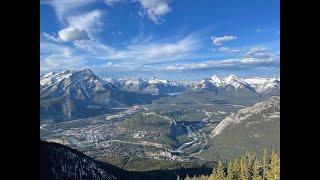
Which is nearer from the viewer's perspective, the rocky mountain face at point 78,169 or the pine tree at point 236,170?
the pine tree at point 236,170

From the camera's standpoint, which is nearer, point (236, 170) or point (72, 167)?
point (236, 170)

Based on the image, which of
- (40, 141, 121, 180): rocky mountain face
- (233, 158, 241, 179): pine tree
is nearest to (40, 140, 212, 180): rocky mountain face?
(40, 141, 121, 180): rocky mountain face

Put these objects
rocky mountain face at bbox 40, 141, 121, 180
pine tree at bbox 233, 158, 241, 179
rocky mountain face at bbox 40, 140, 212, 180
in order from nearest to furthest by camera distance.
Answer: pine tree at bbox 233, 158, 241, 179 < rocky mountain face at bbox 40, 141, 121, 180 < rocky mountain face at bbox 40, 140, 212, 180

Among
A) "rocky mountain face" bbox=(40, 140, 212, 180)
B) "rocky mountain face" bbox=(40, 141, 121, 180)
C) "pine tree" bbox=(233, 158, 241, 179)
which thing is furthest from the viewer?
"rocky mountain face" bbox=(40, 140, 212, 180)

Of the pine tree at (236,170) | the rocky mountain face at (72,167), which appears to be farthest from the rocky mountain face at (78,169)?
the pine tree at (236,170)

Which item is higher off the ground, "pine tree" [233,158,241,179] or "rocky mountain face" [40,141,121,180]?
"pine tree" [233,158,241,179]

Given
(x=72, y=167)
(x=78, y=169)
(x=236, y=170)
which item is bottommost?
(x=78, y=169)

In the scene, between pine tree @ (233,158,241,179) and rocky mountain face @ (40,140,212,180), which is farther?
rocky mountain face @ (40,140,212,180)

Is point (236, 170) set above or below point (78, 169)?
above

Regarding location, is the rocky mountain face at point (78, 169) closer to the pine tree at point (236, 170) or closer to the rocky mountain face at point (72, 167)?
the rocky mountain face at point (72, 167)

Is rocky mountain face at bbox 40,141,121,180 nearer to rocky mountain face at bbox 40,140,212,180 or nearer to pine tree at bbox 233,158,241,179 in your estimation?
rocky mountain face at bbox 40,140,212,180

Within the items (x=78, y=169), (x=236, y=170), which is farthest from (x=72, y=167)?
(x=236, y=170)

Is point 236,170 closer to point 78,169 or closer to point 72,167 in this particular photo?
point 72,167
